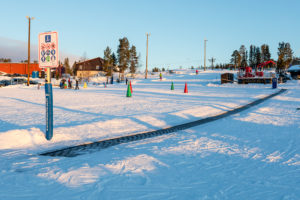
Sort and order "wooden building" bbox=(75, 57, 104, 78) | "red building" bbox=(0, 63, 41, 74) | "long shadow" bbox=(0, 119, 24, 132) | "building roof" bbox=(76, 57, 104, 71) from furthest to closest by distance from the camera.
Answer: "building roof" bbox=(76, 57, 104, 71) → "wooden building" bbox=(75, 57, 104, 78) → "red building" bbox=(0, 63, 41, 74) → "long shadow" bbox=(0, 119, 24, 132)

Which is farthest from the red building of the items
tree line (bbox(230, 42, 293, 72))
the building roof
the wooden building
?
tree line (bbox(230, 42, 293, 72))

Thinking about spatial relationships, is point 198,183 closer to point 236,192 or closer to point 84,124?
point 236,192

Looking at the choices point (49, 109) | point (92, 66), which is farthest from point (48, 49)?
point (92, 66)

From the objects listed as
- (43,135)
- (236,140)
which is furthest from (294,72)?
(43,135)

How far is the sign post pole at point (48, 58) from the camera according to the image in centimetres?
586

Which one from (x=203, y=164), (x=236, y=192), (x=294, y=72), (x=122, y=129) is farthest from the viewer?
(x=294, y=72)

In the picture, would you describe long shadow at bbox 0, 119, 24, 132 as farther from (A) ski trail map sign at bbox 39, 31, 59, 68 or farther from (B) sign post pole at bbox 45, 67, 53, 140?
(A) ski trail map sign at bbox 39, 31, 59, 68

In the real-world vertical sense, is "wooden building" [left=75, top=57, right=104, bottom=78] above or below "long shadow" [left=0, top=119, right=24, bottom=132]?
above

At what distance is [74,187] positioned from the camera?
11.1 feet

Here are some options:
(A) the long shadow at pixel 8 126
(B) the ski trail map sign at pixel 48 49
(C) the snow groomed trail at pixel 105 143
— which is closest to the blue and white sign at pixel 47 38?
(B) the ski trail map sign at pixel 48 49

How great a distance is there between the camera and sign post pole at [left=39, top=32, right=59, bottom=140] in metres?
5.86

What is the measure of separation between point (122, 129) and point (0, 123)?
401 centimetres

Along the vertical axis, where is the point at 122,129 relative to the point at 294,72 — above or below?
below

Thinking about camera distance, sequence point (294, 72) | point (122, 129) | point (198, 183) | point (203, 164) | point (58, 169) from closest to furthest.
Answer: point (198, 183) < point (58, 169) < point (203, 164) < point (122, 129) < point (294, 72)
